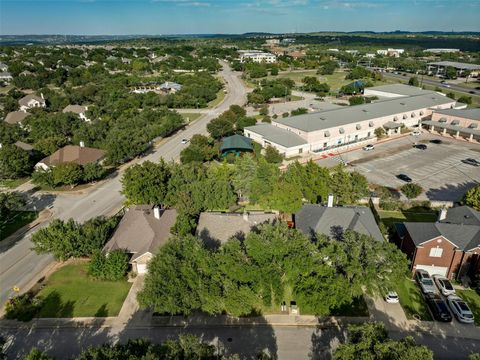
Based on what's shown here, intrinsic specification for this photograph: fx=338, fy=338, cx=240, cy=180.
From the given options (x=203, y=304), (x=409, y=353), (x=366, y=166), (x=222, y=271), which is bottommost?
(x=366, y=166)

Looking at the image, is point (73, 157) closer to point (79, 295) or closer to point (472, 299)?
point (79, 295)

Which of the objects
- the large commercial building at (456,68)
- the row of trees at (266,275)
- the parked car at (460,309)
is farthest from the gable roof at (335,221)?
the large commercial building at (456,68)

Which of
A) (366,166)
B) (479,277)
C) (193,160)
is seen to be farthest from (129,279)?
(366,166)

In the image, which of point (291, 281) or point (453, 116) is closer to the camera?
point (291, 281)

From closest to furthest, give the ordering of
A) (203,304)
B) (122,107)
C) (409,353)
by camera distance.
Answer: (409,353)
(203,304)
(122,107)

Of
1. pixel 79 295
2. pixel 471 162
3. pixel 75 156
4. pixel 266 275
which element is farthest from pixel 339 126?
pixel 79 295

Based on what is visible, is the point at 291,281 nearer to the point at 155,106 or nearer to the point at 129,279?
the point at 129,279

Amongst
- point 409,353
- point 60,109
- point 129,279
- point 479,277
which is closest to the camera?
point 409,353

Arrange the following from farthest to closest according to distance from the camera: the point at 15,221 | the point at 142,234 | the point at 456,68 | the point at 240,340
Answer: the point at 456,68, the point at 15,221, the point at 142,234, the point at 240,340
